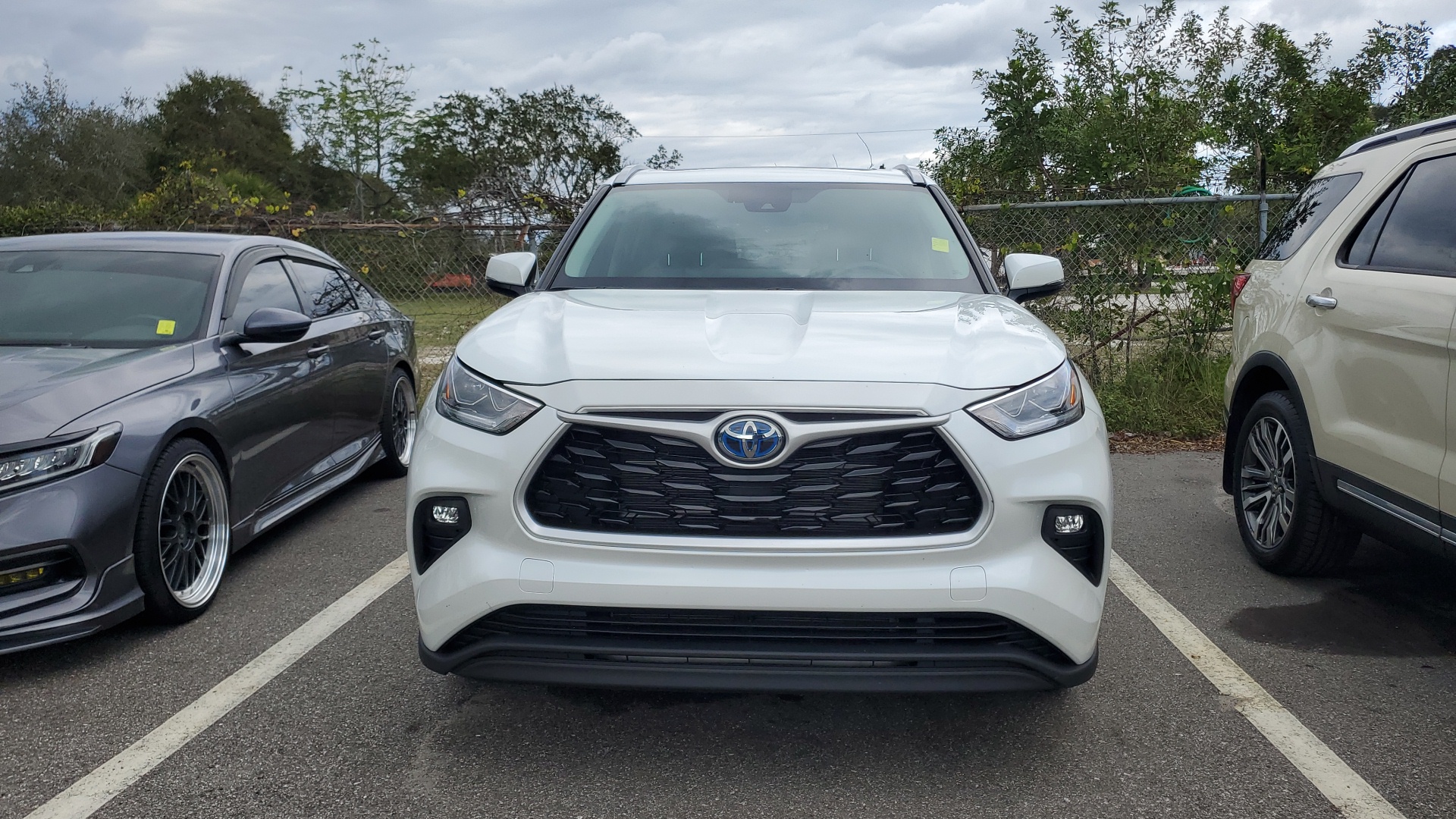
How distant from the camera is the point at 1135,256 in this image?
26.1ft

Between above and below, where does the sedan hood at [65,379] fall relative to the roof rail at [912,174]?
below

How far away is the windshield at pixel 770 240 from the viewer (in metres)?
Result: 3.78

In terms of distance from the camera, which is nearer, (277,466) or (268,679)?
(268,679)

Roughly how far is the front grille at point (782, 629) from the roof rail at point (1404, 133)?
103 inches

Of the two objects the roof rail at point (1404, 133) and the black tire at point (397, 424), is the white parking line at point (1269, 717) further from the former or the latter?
the black tire at point (397, 424)

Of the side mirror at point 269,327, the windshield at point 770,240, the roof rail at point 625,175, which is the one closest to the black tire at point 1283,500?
the windshield at point 770,240

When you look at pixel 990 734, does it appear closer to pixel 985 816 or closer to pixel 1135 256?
pixel 985 816

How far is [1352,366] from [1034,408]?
182 cm

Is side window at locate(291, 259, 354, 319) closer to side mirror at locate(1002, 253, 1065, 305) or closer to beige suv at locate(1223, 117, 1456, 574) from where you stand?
side mirror at locate(1002, 253, 1065, 305)

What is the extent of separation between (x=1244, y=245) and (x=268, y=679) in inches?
292

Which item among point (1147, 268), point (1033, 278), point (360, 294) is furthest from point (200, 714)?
point (1147, 268)

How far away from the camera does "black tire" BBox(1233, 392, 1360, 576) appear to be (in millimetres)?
4141

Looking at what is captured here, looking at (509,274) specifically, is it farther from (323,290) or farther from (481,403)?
(323,290)

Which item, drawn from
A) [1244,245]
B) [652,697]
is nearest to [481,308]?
[1244,245]
